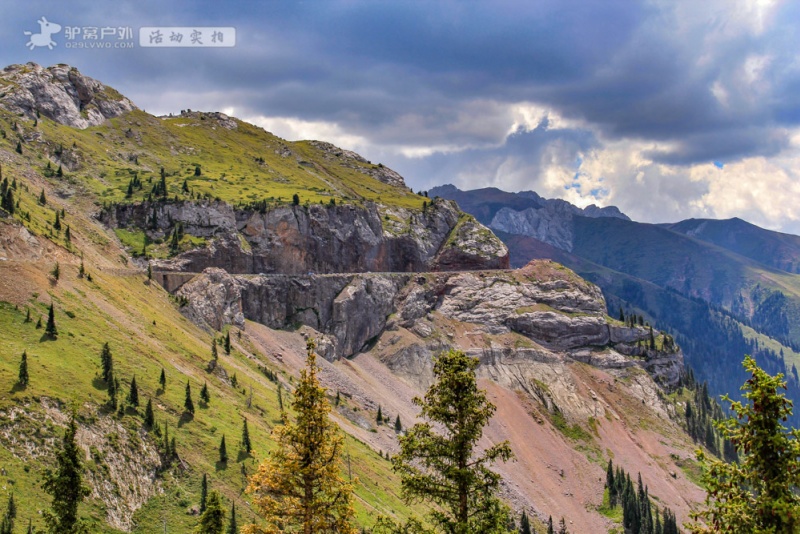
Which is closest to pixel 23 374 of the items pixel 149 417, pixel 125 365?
pixel 149 417

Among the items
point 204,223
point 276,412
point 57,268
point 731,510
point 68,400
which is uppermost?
point 204,223

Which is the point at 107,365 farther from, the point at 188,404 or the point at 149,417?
the point at 188,404

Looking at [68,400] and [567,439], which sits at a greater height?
[68,400]

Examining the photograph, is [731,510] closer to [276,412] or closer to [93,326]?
[93,326]

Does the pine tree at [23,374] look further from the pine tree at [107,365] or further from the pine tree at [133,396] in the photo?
the pine tree at [133,396]

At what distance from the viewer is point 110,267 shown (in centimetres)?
14312

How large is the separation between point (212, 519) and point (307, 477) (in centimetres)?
1895

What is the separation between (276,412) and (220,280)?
64668 millimetres

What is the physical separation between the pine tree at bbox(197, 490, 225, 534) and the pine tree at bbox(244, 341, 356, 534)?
54.6 ft

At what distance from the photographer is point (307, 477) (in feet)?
102

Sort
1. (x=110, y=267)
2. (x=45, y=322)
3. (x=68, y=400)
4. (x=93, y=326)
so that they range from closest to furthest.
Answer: (x=68, y=400) < (x=45, y=322) < (x=93, y=326) < (x=110, y=267)

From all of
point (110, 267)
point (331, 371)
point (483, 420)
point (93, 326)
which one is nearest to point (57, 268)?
point (93, 326)

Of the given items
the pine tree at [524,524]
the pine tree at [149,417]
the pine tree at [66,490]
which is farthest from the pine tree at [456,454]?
the pine tree at [524,524]

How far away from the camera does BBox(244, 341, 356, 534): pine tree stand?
30.8 m
